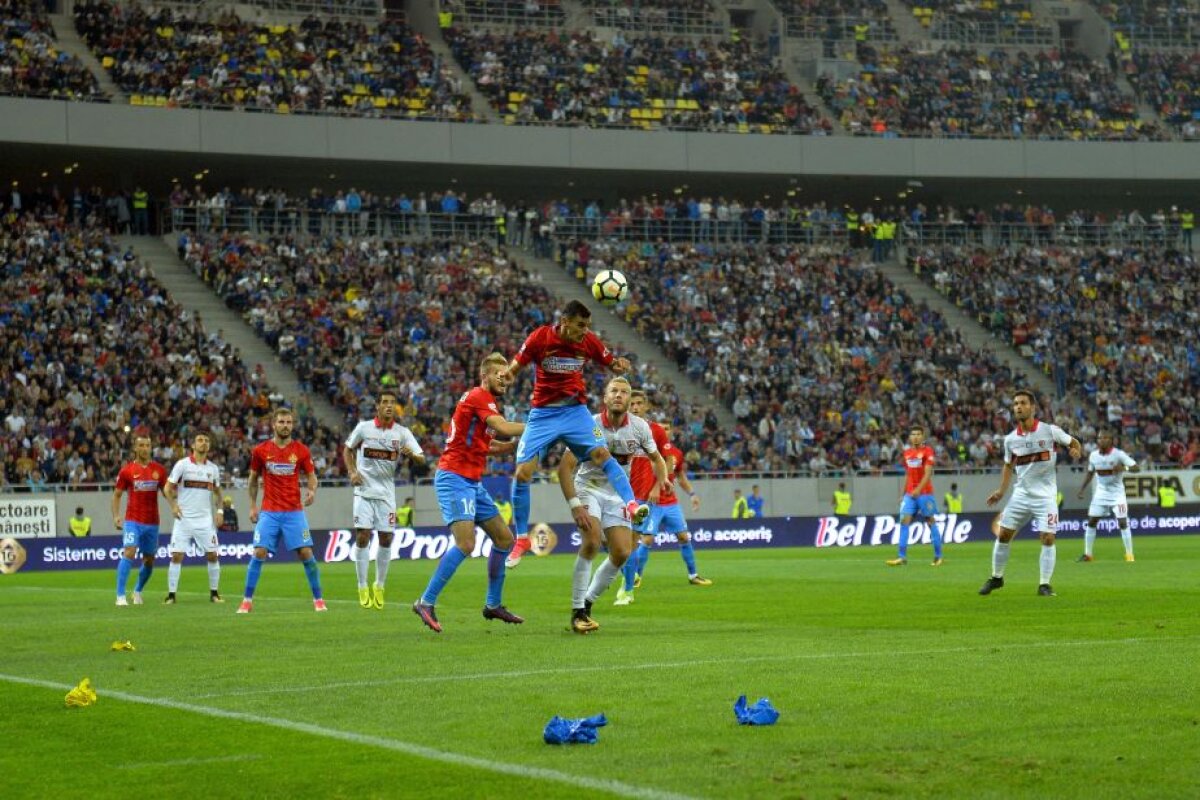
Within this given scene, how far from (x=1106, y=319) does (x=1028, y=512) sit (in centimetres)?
4180

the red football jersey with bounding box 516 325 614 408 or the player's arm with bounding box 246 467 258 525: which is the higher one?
the red football jersey with bounding box 516 325 614 408

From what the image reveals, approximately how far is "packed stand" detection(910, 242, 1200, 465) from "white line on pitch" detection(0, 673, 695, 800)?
4695 centimetres

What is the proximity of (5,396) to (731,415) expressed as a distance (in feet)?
70.8

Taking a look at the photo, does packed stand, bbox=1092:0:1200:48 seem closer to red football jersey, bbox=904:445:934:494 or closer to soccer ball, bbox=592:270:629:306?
red football jersey, bbox=904:445:934:494

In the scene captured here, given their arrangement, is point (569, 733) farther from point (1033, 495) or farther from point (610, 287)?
point (1033, 495)

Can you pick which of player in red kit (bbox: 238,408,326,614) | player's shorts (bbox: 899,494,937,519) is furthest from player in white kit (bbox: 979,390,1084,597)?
player's shorts (bbox: 899,494,937,519)

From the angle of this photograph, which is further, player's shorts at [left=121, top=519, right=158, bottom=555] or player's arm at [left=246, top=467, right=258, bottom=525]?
player's shorts at [left=121, top=519, right=158, bottom=555]

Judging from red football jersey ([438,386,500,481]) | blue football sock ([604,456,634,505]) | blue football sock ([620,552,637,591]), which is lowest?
blue football sock ([620,552,637,591])

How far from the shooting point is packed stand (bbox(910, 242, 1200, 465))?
55.7 m

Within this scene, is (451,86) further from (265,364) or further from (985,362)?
(985,362)

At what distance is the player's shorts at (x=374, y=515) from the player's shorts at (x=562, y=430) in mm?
6968

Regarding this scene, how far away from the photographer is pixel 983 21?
238 feet

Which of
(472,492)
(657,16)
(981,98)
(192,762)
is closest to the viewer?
(192,762)

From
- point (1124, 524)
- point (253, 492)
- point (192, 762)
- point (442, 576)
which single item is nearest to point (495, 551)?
point (442, 576)
